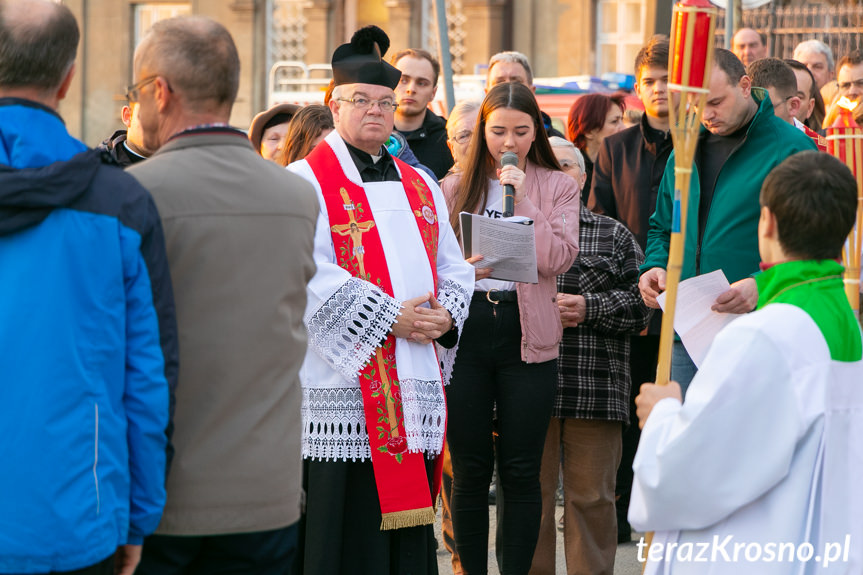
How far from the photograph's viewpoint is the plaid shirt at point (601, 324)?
533 cm

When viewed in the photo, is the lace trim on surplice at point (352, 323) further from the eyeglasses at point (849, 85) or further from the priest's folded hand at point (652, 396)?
the eyeglasses at point (849, 85)

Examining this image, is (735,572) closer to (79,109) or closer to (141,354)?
(141,354)

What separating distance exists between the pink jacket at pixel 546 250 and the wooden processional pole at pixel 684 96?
1.68 m

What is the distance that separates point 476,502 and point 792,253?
2.31m

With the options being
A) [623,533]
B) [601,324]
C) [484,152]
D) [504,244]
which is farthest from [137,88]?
[623,533]

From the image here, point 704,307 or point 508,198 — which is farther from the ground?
point 508,198

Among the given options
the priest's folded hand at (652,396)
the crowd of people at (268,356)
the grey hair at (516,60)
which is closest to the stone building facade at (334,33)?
the grey hair at (516,60)

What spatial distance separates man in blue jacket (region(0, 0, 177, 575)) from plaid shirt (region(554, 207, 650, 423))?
299 centimetres

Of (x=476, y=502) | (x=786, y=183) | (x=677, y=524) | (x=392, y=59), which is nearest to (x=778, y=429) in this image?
(x=677, y=524)

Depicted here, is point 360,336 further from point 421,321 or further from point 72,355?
point 72,355

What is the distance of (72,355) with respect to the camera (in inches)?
97.3

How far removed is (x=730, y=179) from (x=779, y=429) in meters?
2.19

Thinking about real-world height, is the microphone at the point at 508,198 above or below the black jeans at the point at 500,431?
above

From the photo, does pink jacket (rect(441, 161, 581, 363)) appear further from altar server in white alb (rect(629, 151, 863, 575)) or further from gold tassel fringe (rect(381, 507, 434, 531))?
altar server in white alb (rect(629, 151, 863, 575))
